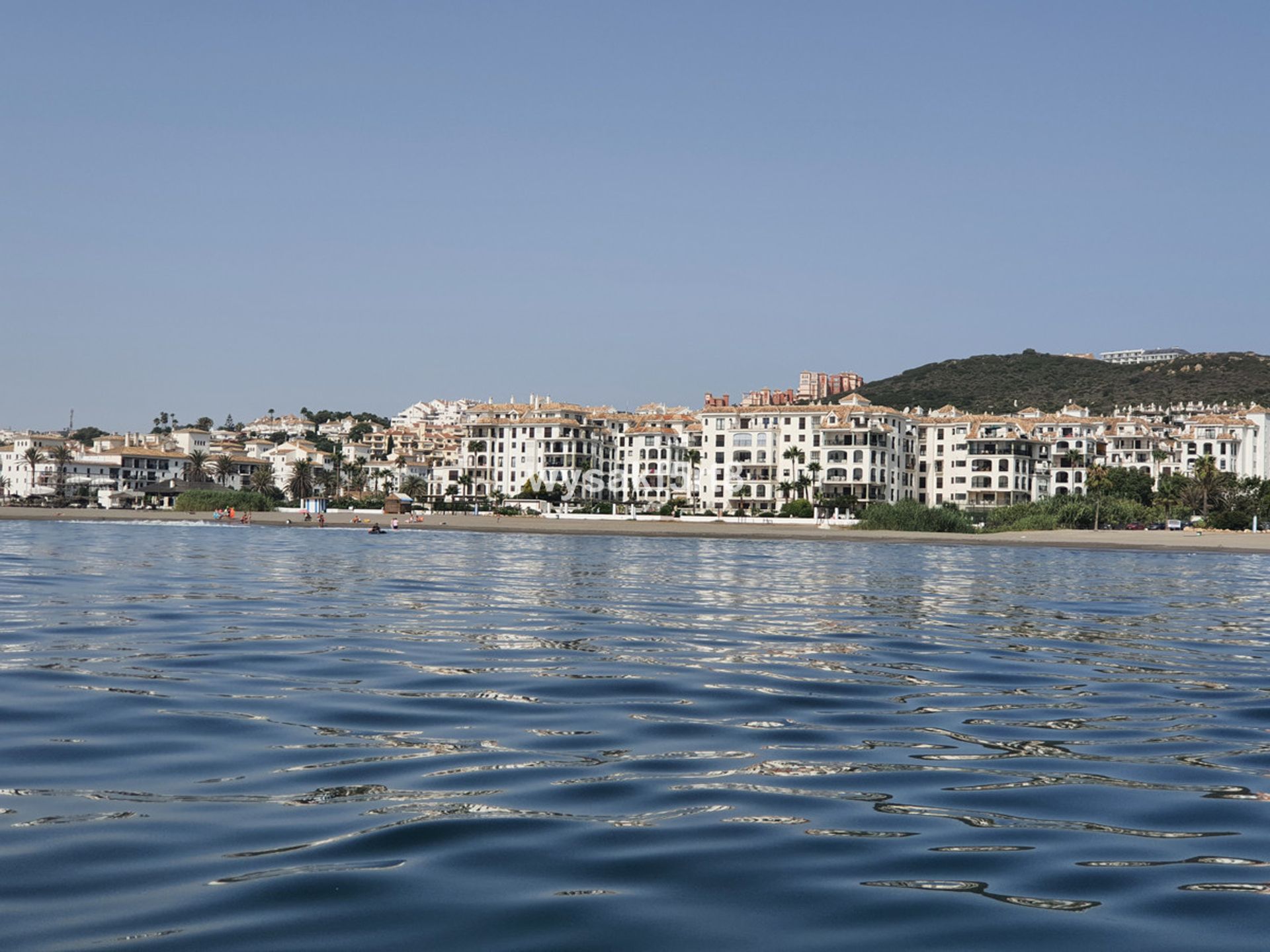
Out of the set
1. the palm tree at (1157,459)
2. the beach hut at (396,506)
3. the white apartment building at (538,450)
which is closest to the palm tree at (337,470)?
the white apartment building at (538,450)

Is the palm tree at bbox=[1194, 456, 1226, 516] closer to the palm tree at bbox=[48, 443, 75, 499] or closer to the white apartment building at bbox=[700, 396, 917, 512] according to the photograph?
the white apartment building at bbox=[700, 396, 917, 512]

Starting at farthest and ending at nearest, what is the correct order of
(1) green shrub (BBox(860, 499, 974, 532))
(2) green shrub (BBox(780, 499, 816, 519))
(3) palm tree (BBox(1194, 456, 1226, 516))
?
(2) green shrub (BBox(780, 499, 816, 519)) → (3) palm tree (BBox(1194, 456, 1226, 516)) → (1) green shrub (BBox(860, 499, 974, 532))

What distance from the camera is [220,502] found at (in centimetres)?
12119

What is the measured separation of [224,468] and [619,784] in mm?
181065

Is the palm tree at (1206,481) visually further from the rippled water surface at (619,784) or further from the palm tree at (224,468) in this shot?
the palm tree at (224,468)

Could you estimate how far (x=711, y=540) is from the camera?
78.9 m

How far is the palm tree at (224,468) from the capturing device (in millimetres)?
179500

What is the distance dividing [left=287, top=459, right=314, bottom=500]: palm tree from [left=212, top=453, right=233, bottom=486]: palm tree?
1448cm

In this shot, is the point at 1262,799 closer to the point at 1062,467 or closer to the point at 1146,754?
the point at 1146,754

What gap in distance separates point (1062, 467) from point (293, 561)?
118 m

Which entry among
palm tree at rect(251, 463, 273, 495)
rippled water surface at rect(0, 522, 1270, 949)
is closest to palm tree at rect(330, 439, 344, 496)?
palm tree at rect(251, 463, 273, 495)

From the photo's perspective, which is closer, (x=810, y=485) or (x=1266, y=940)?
(x=1266, y=940)

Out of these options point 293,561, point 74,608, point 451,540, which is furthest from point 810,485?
point 74,608

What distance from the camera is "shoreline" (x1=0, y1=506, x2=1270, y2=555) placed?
80.8 m
